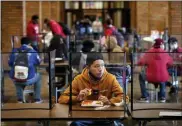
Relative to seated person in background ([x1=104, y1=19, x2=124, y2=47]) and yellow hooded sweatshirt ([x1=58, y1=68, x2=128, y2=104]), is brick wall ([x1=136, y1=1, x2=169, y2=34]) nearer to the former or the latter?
Answer: seated person in background ([x1=104, y1=19, x2=124, y2=47])

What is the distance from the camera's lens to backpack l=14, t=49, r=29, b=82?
8109 millimetres

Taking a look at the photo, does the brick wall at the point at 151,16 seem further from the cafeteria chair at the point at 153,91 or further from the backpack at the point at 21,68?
the backpack at the point at 21,68

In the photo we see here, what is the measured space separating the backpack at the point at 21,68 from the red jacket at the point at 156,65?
6.46 ft

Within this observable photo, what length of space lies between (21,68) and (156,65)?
88.4 inches

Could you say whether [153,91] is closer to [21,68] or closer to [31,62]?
[31,62]

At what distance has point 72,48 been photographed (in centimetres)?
1185

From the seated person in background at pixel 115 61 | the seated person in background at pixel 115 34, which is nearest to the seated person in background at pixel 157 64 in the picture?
the seated person in background at pixel 115 61

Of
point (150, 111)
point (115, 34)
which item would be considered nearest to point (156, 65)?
point (150, 111)

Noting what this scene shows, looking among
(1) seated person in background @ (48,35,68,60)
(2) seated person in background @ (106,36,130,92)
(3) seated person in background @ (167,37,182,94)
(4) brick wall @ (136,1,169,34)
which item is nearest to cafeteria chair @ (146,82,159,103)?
(3) seated person in background @ (167,37,182,94)

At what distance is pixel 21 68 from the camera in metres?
8.17

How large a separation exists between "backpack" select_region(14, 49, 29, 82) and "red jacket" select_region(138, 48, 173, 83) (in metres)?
1.97

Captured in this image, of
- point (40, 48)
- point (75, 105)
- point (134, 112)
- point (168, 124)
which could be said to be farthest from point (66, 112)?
point (40, 48)

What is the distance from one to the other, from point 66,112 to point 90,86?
602mm

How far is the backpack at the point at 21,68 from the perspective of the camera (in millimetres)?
8109
